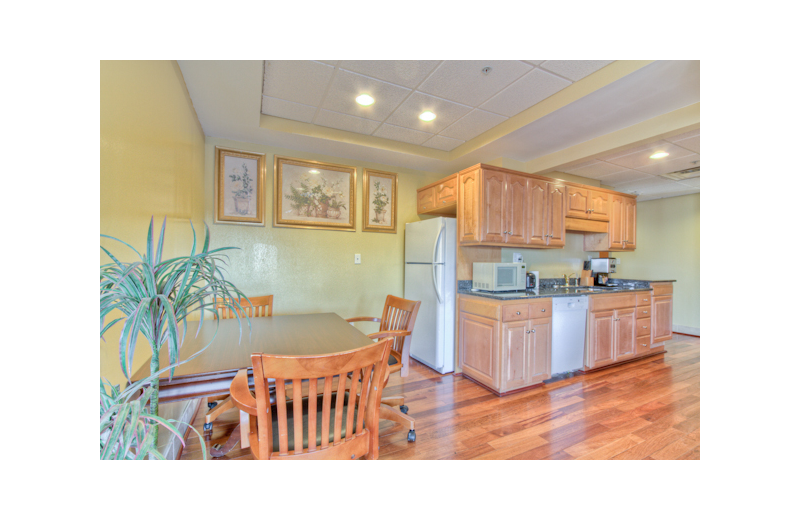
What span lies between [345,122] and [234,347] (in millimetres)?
2209

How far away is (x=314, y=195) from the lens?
3.33 metres

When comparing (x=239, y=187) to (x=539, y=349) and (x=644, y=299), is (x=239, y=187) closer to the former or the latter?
(x=539, y=349)

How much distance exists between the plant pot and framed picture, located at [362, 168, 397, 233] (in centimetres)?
121

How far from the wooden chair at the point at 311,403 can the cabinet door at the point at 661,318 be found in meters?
4.13

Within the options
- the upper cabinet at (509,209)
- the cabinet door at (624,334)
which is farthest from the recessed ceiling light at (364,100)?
the cabinet door at (624,334)

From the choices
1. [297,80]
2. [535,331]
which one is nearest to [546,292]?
[535,331]

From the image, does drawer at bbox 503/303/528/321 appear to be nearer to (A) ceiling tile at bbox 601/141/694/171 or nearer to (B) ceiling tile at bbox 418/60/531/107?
(B) ceiling tile at bbox 418/60/531/107

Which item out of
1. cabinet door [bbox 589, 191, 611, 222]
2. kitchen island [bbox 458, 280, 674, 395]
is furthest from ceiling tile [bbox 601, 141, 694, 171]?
kitchen island [bbox 458, 280, 674, 395]

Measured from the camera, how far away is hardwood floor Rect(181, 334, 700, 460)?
73.3 inches

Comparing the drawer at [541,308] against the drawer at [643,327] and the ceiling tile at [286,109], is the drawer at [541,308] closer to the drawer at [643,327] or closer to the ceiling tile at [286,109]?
the drawer at [643,327]

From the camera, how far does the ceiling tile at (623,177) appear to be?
13.3 ft
